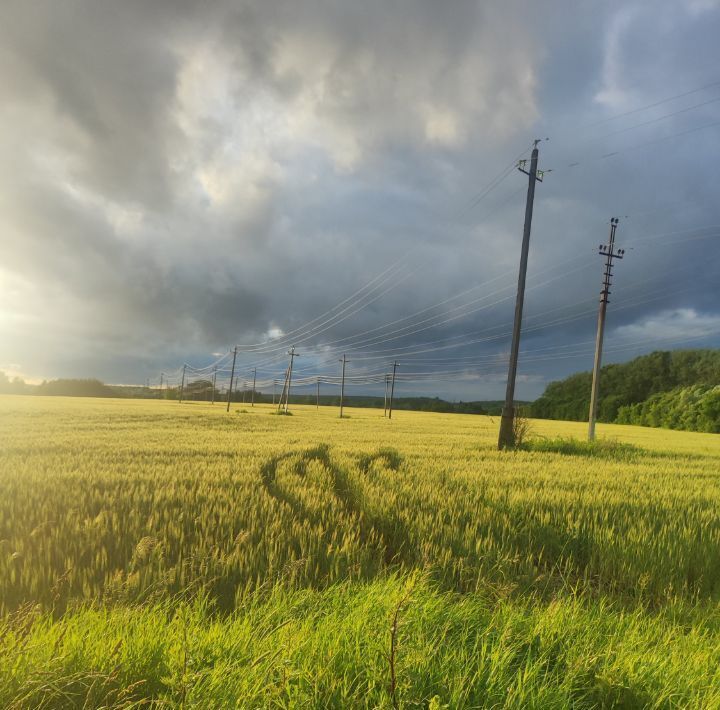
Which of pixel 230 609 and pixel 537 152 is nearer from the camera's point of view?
pixel 230 609

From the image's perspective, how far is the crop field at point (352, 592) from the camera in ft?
5.90

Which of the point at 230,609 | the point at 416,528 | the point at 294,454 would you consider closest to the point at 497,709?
the point at 230,609

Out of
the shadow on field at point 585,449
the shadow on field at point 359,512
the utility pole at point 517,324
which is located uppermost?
the utility pole at point 517,324

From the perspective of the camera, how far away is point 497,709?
1.76 meters

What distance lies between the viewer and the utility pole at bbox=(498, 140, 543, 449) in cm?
1540

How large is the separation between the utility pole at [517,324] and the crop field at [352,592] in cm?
728

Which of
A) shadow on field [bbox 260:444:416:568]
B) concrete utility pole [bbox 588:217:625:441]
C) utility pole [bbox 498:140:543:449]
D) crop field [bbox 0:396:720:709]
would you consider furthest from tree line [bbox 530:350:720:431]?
crop field [bbox 0:396:720:709]

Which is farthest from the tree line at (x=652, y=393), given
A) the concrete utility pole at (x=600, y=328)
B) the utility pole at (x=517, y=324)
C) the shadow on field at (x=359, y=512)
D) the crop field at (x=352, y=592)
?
the crop field at (x=352, y=592)

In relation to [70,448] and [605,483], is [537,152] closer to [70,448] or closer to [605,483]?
[605,483]

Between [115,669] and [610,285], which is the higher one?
[610,285]

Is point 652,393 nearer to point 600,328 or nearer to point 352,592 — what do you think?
point 600,328

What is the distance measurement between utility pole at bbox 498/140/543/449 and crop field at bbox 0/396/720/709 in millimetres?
7276

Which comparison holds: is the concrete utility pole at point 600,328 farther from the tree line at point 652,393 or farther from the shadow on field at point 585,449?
the tree line at point 652,393

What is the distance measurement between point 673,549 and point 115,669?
5.25m
